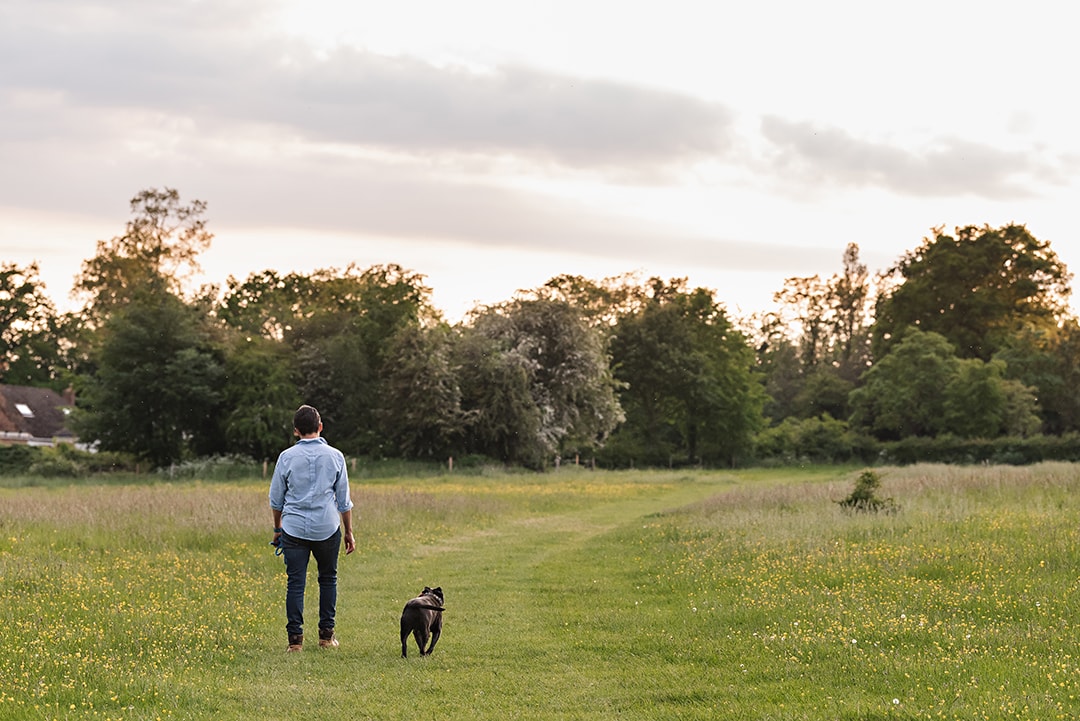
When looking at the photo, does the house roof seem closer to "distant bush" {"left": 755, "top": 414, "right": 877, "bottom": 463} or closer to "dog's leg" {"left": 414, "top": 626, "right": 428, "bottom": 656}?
"distant bush" {"left": 755, "top": 414, "right": 877, "bottom": 463}

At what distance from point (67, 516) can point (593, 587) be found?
1188 centimetres

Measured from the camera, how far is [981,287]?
78.2 m

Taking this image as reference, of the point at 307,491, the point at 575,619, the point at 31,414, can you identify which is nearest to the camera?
the point at 307,491

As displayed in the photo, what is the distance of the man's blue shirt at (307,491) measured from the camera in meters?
10.1

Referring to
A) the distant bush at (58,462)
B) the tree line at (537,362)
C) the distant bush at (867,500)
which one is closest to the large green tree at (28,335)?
the tree line at (537,362)

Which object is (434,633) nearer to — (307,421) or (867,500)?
(307,421)

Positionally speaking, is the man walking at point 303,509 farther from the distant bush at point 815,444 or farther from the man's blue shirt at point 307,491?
the distant bush at point 815,444

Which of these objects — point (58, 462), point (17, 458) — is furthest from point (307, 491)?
point (17, 458)

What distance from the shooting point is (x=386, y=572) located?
53.7 ft

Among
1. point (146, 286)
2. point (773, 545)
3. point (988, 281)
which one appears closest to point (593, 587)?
point (773, 545)

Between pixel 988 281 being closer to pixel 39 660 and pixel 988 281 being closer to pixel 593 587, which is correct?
pixel 593 587

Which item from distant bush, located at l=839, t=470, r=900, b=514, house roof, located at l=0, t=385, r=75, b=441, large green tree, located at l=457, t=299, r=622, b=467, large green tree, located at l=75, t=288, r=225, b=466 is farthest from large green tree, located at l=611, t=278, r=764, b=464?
distant bush, located at l=839, t=470, r=900, b=514

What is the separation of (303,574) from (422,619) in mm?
1414

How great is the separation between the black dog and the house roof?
262ft
